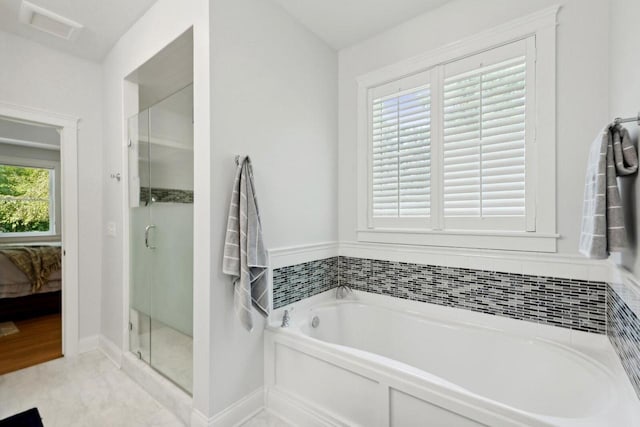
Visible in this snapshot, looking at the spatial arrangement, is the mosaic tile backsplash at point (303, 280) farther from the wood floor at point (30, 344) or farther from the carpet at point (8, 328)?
the carpet at point (8, 328)

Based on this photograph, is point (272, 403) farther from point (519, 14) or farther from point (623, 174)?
point (519, 14)

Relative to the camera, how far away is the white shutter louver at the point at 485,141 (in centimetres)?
181

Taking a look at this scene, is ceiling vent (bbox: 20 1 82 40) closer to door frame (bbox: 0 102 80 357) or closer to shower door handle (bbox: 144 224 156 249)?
door frame (bbox: 0 102 80 357)

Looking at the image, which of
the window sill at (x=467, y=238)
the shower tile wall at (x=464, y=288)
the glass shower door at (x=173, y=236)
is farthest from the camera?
the glass shower door at (x=173, y=236)

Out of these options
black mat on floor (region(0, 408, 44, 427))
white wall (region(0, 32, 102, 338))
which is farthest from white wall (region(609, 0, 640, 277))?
white wall (region(0, 32, 102, 338))

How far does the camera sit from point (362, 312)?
236 centimetres

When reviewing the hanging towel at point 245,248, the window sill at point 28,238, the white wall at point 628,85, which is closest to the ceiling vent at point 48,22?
the hanging towel at point 245,248

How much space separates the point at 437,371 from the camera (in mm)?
1979

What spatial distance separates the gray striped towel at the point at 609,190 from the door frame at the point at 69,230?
3.53m

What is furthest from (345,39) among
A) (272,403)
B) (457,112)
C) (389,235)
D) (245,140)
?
(272,403)

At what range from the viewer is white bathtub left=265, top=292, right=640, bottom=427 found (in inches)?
49.3

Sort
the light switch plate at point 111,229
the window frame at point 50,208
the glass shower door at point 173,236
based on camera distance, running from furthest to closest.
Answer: the window frame at point 50,208, the light switch plate at point 111,229, the glass shower door at point 173,236

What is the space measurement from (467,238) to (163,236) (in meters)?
2.07

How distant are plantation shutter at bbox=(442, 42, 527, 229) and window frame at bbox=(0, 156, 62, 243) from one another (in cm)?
604
